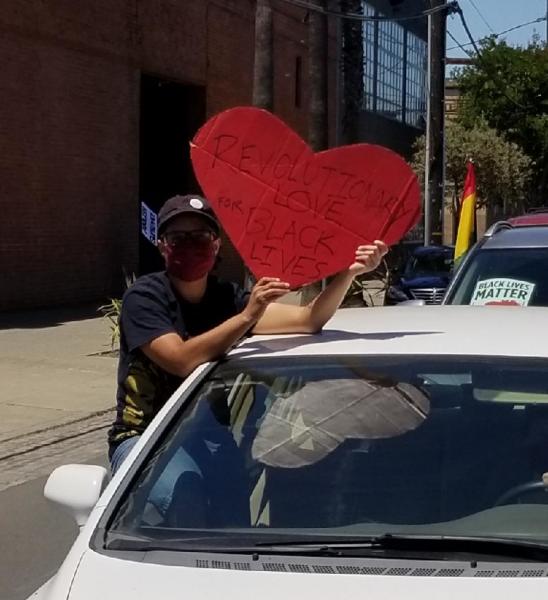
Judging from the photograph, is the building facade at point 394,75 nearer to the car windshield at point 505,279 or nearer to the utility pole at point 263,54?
the utility pole at point 263,54

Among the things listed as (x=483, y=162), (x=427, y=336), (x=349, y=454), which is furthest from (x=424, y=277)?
(x=483, y=162)

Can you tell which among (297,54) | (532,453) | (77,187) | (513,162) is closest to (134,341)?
(532,453)

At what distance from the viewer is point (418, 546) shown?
304 cm

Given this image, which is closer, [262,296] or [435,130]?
[262,296]

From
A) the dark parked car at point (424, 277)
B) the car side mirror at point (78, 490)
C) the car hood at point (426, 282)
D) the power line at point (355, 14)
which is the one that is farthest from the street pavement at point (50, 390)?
the power line at point (355, 14)

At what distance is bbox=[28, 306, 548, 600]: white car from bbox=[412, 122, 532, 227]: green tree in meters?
34.7

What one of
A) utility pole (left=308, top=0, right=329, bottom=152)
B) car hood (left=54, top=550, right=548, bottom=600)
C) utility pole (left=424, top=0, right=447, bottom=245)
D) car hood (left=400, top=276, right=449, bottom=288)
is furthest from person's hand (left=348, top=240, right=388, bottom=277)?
utility pole (left=424, top=0, right=447, bottom=245)

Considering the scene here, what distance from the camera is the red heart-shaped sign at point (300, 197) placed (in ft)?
13.2

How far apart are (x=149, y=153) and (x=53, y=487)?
25.2 m

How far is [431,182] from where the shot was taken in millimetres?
26172

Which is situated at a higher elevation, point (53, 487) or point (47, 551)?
point (53, 487)

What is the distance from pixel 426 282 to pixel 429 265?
158 centimetres

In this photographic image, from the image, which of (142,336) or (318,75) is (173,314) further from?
(318,75)

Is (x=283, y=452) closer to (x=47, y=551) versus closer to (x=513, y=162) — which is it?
(x=47, y=551)
